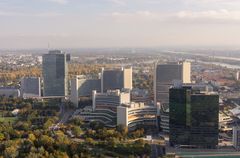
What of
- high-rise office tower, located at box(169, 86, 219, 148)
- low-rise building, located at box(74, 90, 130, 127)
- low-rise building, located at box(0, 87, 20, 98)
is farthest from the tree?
low-rise building, located at box(0, 87, 20, 98)

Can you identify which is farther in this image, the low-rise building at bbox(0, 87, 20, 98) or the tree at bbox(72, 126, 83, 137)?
the low-rise building at bbox(0, 87, 20, 98)

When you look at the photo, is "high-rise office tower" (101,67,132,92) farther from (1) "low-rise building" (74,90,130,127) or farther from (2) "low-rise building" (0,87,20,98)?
(2) "low-rise building" (0,87,20,98)

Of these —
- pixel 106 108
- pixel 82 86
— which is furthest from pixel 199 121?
pixel 82 86

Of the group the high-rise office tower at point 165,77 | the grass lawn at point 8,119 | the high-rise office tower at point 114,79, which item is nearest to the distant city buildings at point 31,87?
the high-rise office tower at point 114,79

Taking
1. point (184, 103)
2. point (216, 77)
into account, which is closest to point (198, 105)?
point (184, 103)

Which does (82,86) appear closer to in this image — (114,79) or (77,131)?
(114,79)

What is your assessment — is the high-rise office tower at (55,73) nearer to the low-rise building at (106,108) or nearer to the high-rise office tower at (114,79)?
the high-rise office tower at (114,79)
